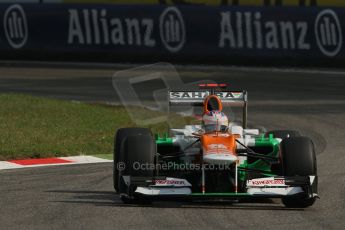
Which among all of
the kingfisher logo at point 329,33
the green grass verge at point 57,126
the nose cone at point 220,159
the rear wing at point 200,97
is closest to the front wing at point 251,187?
the nose cone at point 220,159

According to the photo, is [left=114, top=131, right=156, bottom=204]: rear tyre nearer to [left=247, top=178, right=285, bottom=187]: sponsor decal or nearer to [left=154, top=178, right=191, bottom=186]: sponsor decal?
[left=154, top=178, right=191, bottom=186]: sponsor decal

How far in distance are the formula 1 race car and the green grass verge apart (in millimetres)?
4342

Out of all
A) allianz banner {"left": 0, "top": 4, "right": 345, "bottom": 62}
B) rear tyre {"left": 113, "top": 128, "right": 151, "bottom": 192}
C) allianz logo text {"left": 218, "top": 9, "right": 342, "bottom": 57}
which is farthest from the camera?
allianz banner {"left": 0, "top": 4, "right": 345, "bottom": 62}

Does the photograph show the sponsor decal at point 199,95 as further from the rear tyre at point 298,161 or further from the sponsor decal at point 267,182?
the sponsor decal at point 267,182

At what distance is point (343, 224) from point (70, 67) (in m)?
22.4

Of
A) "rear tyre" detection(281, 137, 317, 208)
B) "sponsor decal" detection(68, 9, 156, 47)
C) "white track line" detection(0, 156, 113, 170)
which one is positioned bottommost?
"white track line" detection(0, 156, 113, 170)

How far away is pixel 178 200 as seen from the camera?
11578 mm

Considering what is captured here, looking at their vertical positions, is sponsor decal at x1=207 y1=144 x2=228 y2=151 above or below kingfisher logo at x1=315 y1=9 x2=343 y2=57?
below

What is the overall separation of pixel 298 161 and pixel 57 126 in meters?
8.55

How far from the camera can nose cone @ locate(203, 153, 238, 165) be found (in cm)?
1111

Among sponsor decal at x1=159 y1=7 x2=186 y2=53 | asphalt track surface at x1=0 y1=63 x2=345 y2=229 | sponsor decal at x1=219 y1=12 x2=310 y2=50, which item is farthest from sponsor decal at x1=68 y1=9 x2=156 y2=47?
asphalt track surface at x1=0 y1=63 x2=345 y2=229

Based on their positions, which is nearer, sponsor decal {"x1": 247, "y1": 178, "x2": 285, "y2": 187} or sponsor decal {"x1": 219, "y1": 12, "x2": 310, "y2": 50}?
Result: sponsor decal {"x1": 247, "y1": 178, "x2": 285, "y2": 187}

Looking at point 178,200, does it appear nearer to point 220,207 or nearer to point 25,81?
point 220,207

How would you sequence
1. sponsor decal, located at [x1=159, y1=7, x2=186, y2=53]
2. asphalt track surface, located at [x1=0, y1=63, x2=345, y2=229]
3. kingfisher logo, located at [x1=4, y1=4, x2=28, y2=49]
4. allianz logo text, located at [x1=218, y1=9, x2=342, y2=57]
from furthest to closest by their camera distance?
1. kingfisher logo, located at [x1=4, y1=4, x2=28, y2=49]
2. sponsor decal, located at [x1=159, y1=7, x2=186, y2=53]
3. allianz logo text, located at [x1=218, y1=9, x2=342, y2=57]
4. asphalt track surface, located at [x1=0, y1=63, x2=345, y2=229]
